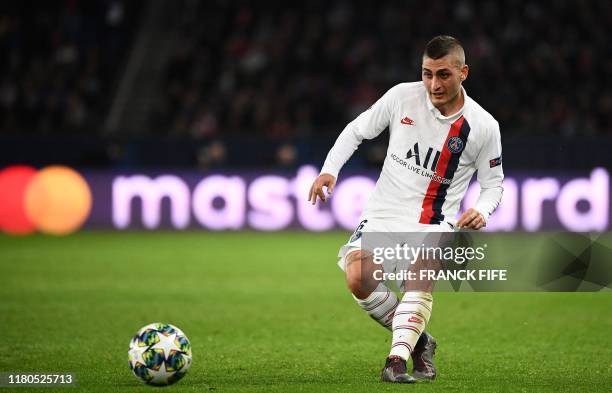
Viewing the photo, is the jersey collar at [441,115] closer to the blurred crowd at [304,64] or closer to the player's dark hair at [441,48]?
the player's dark hair at [441,48]

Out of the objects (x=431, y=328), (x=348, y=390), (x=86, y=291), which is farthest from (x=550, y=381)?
(x=86, y=291)

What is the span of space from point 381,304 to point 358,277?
270 millimetres

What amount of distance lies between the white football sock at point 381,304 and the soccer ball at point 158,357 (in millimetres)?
1092

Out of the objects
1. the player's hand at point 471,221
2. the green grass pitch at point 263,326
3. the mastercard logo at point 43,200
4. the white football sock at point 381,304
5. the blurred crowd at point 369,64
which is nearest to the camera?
the player's hand at point 471,221

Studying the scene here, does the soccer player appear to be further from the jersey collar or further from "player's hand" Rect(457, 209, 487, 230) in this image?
"player's hand" Rect(457, 209, 487, 230)

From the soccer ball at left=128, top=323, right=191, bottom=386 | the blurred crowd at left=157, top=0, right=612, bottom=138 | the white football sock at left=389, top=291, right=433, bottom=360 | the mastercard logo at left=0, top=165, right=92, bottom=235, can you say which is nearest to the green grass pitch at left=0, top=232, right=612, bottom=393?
the soccer ball at left=128, top=323, right=191, bottom=386

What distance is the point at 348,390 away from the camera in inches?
231

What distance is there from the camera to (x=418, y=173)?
6.15m

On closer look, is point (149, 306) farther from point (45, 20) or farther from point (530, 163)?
point (45, 20)

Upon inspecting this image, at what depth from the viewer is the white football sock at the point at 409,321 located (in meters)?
5.92

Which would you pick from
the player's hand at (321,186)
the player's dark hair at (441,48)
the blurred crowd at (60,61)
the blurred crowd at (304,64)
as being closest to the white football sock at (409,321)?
the player's hand at (321,186)

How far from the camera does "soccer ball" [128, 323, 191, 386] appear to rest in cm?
581

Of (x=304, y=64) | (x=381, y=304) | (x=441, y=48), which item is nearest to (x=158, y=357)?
(x=381, y=304)

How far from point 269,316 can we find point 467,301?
226cm
